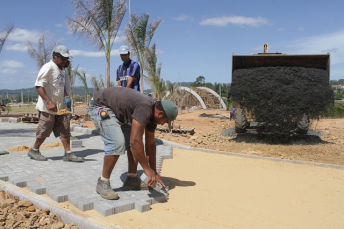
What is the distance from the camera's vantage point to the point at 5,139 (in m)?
8.02

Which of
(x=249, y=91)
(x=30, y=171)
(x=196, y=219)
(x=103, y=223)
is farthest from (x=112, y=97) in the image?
(x=249, y=91)

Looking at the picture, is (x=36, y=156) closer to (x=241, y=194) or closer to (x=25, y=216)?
(x=25, y=216)

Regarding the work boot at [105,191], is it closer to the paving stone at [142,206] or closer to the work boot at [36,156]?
the paving stone at [142,206]

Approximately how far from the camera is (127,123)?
363 centimetres

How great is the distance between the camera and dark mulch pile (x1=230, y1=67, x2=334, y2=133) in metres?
8.25

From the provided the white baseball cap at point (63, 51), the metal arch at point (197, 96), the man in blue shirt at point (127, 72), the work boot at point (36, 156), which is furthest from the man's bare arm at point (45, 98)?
the metal arch at point (197, 96)

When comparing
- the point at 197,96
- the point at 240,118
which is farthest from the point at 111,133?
the point at 197,96

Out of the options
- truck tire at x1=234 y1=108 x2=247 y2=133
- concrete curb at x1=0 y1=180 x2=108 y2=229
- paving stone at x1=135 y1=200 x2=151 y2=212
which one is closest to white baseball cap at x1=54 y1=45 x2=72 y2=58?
concrete curb at x1=0 y1=180 x2=108 y2=229

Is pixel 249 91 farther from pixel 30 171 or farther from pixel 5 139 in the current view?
pixel 5 139

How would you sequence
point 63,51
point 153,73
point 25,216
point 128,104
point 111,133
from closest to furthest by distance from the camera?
point 25,216, point 128,104, point 111,133, point 63,51, point 153,73

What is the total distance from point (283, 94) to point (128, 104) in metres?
5.94

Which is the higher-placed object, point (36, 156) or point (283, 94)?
point (283, 94)

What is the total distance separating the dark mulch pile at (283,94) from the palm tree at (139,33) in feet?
26.8

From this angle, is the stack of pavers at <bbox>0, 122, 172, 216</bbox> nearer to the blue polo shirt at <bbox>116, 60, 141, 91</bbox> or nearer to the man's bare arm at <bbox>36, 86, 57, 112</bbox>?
the man's bare arm at <bbox>36, 86, 57, 112</bbox>
